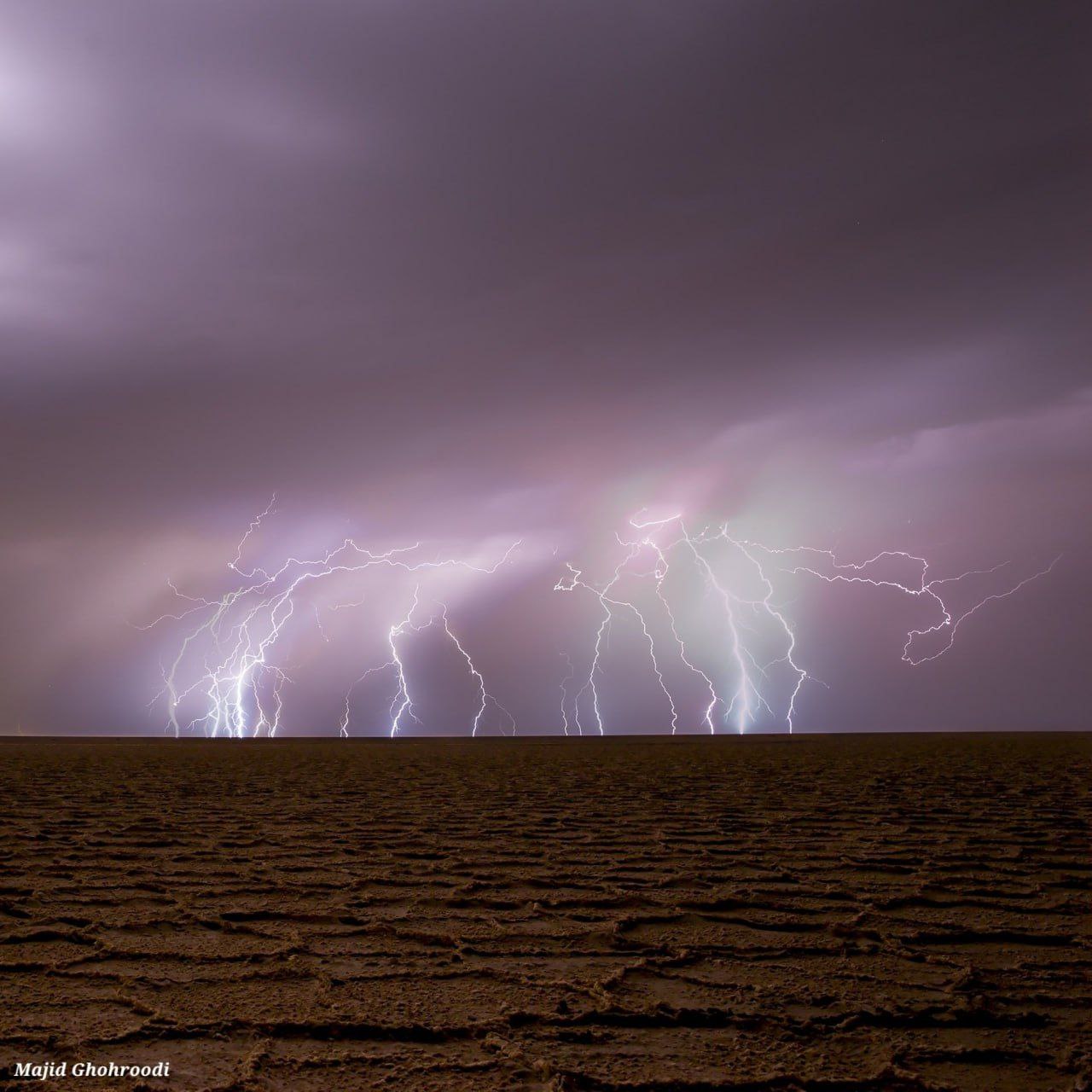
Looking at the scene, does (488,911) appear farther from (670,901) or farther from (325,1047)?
(325,1047)

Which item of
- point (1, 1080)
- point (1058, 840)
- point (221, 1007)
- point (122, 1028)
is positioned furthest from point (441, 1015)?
point (1058, 840)

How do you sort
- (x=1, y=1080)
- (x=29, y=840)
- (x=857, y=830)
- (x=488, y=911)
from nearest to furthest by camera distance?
(x=1, y=1080) < (x=488, y=911) < (x=29, y=840) < (x=857, y=830)

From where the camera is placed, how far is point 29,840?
4.40m

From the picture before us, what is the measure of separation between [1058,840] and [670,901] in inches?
109

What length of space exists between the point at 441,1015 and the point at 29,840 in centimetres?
361

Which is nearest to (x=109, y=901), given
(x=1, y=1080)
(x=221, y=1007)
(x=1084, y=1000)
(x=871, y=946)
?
(x=221, y=1007)

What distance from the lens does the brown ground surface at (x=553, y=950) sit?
171cm

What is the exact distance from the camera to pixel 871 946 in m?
2.51

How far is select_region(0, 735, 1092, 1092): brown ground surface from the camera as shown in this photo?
Result: 1.71 metres

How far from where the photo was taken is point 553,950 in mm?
2445

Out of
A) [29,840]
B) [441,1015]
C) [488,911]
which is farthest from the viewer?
[29,840]

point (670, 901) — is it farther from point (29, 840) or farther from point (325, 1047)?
point (29, 840)

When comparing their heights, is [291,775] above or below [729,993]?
below

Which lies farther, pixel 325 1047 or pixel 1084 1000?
pixel 1084 1000
